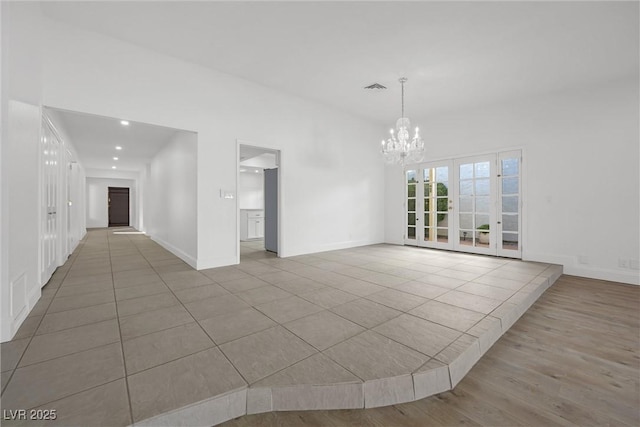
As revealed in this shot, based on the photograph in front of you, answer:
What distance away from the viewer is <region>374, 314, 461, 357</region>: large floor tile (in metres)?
1.98

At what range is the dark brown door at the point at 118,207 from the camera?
46.3 feet

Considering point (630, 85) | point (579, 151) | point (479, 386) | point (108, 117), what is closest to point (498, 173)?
point (579, 151)

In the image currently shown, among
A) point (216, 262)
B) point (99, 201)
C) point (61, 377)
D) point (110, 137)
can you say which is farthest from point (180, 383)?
point (99, 201)

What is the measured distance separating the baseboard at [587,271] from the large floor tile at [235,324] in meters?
5.29

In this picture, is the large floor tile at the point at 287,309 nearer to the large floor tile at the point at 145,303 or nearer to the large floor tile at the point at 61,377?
the large floor tile at the point at 145,303

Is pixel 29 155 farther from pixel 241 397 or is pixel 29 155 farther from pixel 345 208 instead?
pixel 345 208

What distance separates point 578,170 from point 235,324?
597cm

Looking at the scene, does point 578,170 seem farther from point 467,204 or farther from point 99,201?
point 99,201

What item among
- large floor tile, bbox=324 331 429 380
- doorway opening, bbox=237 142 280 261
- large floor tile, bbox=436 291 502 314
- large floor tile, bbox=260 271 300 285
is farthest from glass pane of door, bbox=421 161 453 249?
large floor tile, bbox=324 331 429 380

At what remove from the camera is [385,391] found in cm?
161

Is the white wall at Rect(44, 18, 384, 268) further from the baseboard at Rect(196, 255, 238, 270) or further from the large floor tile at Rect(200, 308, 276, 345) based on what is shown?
the large floor tile at Rect(200, 308, 276, 345)

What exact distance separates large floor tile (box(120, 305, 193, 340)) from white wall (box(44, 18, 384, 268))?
1.72m

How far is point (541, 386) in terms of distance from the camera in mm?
1774

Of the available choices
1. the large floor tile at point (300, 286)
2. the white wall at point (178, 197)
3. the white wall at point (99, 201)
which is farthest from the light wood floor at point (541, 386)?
the white wall at point (99, 201)
